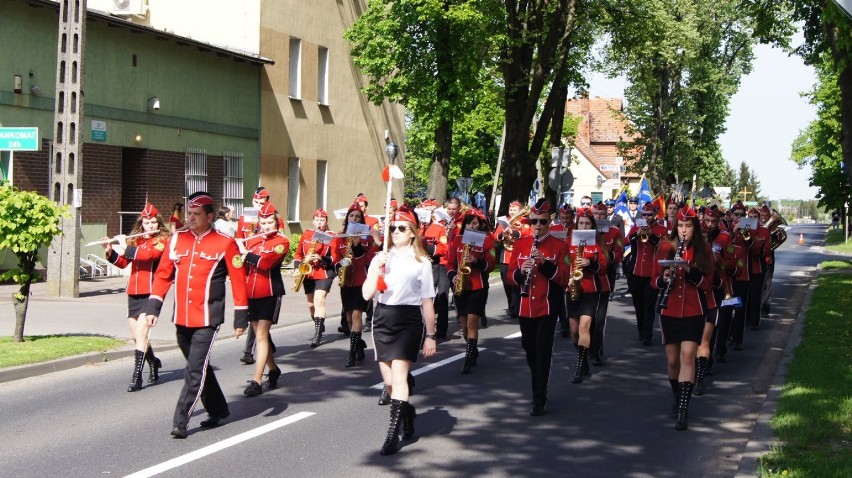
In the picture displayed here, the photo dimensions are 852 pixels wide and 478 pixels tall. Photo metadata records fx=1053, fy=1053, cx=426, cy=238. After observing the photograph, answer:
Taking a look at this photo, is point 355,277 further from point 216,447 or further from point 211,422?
point 216,447

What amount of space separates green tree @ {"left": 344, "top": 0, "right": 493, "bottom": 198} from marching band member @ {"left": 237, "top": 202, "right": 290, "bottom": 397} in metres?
18.1

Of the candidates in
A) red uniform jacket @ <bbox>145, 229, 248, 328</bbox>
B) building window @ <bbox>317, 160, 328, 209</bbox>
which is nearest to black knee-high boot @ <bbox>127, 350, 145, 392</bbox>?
red uniform jacket @ <bbox>145, 229, 248, 328</bbox>

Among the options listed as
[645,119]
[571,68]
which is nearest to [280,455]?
[571,68]

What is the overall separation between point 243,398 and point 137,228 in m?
2.29

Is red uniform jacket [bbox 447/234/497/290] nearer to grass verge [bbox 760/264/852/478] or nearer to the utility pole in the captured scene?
grass verge [bbox 760/264/852/478]

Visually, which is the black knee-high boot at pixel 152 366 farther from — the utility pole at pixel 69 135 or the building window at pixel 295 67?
the building window at pixel 295 67

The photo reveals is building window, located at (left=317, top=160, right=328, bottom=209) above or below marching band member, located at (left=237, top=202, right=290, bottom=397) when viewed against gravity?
above

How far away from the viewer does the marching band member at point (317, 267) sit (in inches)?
503

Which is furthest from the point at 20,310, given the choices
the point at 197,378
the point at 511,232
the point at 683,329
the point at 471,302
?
the point at 683,329

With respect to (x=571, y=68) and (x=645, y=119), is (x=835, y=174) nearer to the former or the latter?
(x=571, y=68)

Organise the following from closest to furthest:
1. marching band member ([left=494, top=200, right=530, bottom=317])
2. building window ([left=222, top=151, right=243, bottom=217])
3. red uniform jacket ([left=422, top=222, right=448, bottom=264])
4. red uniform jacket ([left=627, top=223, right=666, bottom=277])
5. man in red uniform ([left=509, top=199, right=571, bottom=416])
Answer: man in red uniform ([left=509, top=199, right=571, bottom=416]) → marching band member ([left=494, top=200, right=530, bottom=317]) → red uniform jacket ([left=627, top=223, right=666, bottom=277]) → red uniform jacket ([left=422, top=222, right=448, bottom=264]) → building window ([left=222, top=151, right=243, bottom=217])

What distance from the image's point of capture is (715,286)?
33.3 ft

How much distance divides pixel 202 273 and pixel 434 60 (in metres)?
21.1

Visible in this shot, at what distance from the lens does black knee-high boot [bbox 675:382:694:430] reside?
9.09m
